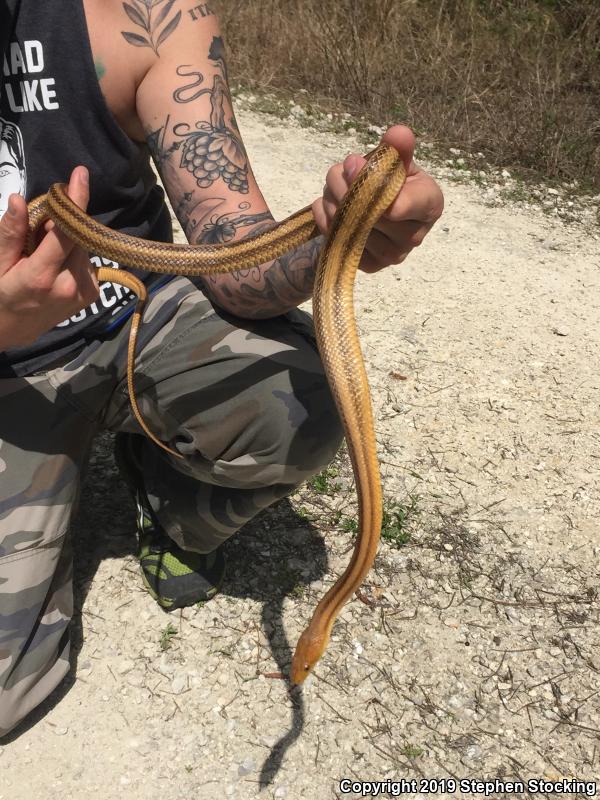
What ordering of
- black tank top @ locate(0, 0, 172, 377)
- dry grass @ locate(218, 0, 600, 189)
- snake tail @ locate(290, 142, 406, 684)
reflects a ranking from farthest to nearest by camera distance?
dry grass @ locate(218, 0, 600, 189)
black tank top @ locate(0, 0, 172, 377)
snake tail @ locate(290, 142, 406, 684)

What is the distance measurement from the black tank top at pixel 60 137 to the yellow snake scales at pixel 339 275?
280 mm

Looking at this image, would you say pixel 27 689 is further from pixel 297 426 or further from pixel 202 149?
pixel 202 149

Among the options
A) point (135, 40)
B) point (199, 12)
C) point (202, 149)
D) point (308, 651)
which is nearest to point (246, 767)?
point (308, 651)

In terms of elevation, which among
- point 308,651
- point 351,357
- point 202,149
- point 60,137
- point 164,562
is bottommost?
point 164,562

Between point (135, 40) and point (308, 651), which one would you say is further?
point (135, 40)

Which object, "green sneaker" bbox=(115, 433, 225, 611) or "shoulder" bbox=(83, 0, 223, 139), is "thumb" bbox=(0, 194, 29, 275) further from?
"green sneaker" bbox=(115, 433, 225, 611)

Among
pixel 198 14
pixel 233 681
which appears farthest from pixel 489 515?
pixel 198 14

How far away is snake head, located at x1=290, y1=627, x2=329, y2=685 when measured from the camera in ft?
7.15

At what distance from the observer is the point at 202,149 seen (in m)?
2.75

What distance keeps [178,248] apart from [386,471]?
1.73 metres

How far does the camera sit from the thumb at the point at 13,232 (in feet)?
6.99

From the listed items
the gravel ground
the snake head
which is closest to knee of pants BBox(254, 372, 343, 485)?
the snake head

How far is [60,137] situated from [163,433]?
1154mm

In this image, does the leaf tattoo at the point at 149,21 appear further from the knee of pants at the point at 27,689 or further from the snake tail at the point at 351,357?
the knee of pants at the point at 27,689
